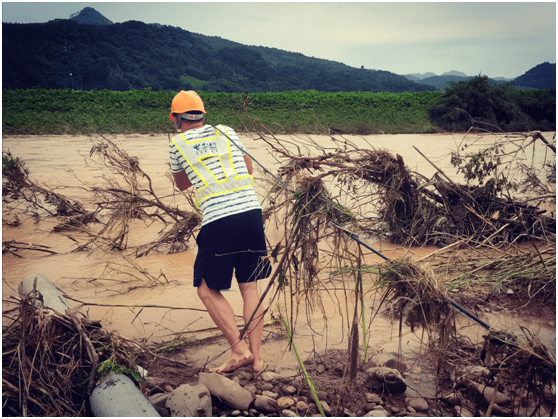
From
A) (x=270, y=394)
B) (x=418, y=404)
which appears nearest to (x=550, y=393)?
(x=418, y=404)

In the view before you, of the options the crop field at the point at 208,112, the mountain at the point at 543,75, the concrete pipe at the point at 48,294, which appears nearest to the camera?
the concrete pipe at the point at 48,294

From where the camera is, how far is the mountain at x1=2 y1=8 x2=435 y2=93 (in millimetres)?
52094

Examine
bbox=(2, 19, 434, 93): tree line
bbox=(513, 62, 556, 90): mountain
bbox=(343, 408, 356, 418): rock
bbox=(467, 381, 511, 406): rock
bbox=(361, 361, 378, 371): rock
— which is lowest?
bbox=(343, 408, 356, 418): rock

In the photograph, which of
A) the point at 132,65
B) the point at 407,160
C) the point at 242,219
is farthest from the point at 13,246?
the point at 132,65

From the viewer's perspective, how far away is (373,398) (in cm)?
229

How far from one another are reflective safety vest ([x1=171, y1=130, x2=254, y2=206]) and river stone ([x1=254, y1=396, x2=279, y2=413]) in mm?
1149

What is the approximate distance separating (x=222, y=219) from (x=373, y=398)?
1277 mm

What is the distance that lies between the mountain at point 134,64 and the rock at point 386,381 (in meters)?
47.4

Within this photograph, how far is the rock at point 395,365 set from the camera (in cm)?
262

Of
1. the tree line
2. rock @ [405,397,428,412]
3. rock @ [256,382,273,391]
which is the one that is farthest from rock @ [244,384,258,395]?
the tree line

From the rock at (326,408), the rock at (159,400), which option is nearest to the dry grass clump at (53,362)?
the rock at (159,400)

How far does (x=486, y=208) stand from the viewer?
509cm

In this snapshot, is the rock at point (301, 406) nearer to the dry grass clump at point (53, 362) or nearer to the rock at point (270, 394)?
the rock at point (270, 394)

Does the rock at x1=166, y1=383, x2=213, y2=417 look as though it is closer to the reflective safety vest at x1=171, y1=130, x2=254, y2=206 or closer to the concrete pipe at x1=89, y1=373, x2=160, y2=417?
the concrete pipe at x1=89, y1=373, x2=160, y2=417
